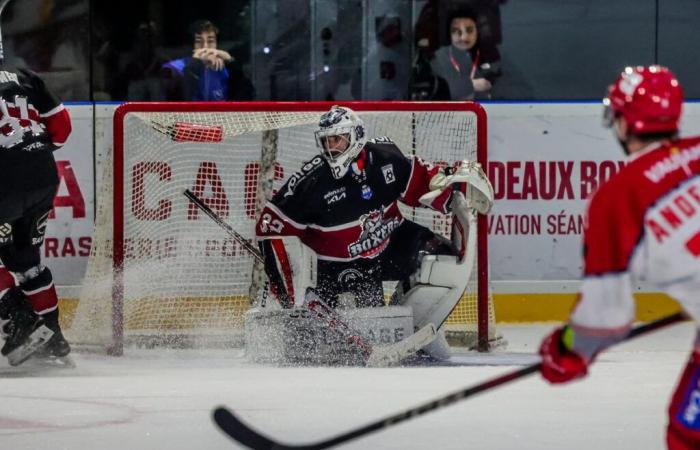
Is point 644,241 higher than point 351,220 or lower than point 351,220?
higher

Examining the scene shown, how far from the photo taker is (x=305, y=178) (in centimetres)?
565

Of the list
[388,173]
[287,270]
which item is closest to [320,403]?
[287,270]

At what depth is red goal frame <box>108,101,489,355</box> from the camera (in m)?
5.93

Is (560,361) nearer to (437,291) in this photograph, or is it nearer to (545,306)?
(437,291)

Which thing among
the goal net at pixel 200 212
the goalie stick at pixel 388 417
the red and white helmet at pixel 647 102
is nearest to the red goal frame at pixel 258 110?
the goal net at pixel 200 212

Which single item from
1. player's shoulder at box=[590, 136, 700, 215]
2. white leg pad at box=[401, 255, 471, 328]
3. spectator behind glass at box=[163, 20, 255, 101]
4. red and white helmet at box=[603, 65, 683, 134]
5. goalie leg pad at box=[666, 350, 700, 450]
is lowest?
white leg pad at box=[401, 255, 471, 328]

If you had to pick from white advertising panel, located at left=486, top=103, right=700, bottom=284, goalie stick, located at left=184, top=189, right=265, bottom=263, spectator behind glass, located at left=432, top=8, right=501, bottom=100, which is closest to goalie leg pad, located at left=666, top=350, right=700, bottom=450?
goalie stick, located at left=184, top=189, right=265, bottom=263

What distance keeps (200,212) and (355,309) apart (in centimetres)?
85

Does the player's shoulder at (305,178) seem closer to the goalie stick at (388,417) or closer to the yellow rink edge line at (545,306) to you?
the yellow rink edge line at (545,306)

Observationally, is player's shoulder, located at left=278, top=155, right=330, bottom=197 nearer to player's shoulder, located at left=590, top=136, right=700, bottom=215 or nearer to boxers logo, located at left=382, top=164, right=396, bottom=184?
boxers logo, located at left=382, top=164, right=396, bottom=184

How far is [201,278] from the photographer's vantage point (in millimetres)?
6102

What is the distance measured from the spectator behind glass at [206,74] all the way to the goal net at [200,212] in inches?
17.7

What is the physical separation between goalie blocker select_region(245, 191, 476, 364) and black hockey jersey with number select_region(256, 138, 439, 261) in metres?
0.08

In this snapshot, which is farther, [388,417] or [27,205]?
[27,205]
